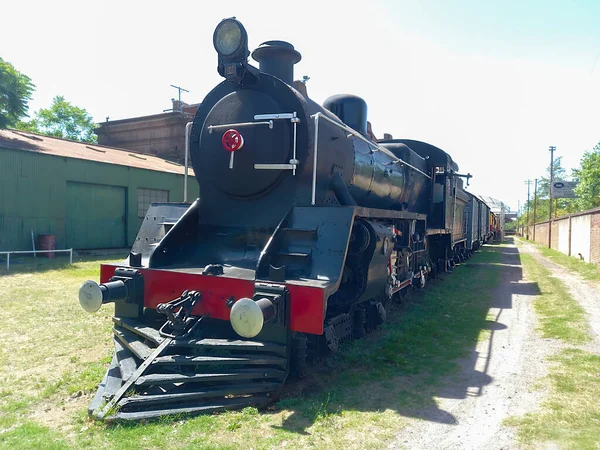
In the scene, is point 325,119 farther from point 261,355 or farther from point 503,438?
point 503,438

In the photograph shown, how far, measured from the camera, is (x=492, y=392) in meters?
4.49

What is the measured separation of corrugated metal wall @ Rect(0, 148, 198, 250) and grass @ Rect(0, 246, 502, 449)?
312 inches

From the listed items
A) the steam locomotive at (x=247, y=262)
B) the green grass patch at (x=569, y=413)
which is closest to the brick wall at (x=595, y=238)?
the green grass patch at (x=569, y=413)

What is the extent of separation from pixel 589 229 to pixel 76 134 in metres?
49.3

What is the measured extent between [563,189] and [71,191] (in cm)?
3603

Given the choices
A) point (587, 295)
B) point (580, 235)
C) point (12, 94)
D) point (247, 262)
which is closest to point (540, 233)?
point (580, 235)

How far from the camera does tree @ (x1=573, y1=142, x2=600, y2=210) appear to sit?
3853 centimetres

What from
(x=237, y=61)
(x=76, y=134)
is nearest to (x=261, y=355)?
(x=237, y=61)

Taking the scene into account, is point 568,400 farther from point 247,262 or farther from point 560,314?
point 560,314

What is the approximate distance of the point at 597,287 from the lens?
469 inches

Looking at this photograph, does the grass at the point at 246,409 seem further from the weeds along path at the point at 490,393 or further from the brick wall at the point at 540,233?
the brick wall at the point at 540,233

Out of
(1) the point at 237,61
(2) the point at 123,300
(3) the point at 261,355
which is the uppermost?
(1) the point at 237,61

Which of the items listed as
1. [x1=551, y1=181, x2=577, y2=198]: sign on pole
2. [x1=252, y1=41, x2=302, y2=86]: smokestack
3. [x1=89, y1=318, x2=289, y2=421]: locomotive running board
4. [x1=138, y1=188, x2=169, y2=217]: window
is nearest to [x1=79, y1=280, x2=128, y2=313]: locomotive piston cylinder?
[x1=89, y1=318, x2=289, y2=421]: locomotive running board

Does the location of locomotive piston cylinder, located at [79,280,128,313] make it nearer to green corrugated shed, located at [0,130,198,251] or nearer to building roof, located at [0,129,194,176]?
green corrugated shed, located at [0,130,198,251]
